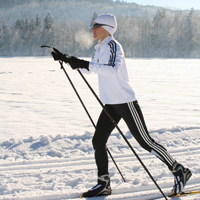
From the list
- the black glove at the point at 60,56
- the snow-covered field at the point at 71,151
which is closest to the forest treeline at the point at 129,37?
the snow-covered field at the point at 71,151

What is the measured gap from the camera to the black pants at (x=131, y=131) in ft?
6.87

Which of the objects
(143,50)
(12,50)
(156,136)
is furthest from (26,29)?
(156,136)

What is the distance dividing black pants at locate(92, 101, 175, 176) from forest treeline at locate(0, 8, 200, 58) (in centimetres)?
5228

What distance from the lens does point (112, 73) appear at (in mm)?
1896

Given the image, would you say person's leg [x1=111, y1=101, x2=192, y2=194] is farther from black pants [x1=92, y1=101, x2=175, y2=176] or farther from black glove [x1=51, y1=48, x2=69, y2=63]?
black glove [x1=51, y1=48, x2=69, y2=63]

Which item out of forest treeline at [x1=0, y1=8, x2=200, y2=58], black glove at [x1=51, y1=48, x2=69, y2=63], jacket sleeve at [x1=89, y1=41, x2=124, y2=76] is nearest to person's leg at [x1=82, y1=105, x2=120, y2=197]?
jacket sleeve at [x1=89, y1=41, x2=124, y2=76]

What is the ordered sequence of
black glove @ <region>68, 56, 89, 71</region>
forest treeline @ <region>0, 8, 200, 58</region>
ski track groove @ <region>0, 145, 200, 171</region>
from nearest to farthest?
black glove @ <region>68, 56, 89, 71</region> < ski track groove @ <region>0, 145, 200, 171</region> < forest treeline @ <region>0, 8, 200, 58</region>

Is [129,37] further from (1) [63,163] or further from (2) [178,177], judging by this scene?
(2) [178,177]

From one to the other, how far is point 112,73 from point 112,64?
0.08 m

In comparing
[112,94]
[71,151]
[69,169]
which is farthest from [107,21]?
[71,151]

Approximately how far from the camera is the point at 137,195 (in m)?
2.28

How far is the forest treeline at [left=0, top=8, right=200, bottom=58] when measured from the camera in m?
52.5

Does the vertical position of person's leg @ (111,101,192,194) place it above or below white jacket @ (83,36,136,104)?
below

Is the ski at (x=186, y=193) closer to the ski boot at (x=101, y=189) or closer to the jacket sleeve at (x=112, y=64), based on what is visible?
the ski boot at (x=101, y=189)
